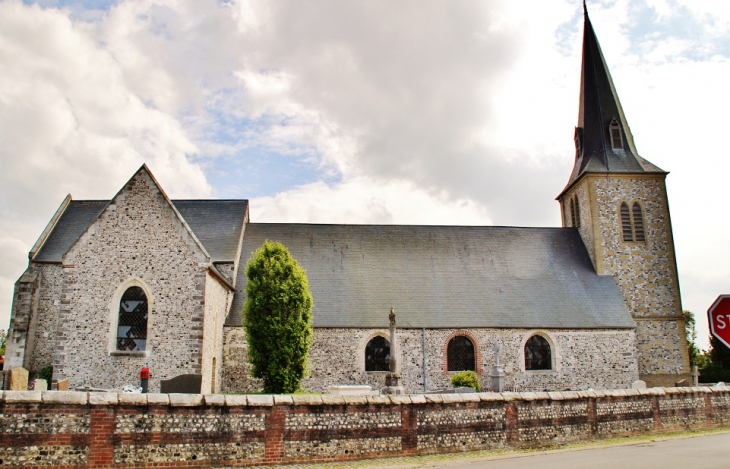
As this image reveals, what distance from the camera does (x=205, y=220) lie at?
25.4 metres

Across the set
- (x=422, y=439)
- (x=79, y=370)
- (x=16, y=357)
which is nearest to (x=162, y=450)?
(x=422, y=439)

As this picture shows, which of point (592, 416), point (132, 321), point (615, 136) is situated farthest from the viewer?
point (615, 136)

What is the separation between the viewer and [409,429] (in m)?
10.7

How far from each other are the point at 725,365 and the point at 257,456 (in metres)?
33.0

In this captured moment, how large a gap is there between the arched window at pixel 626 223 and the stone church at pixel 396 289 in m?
0.09

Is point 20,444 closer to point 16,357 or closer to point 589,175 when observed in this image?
point 16,357

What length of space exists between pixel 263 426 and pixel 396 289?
15.2 metres

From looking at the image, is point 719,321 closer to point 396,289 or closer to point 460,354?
point 460,354

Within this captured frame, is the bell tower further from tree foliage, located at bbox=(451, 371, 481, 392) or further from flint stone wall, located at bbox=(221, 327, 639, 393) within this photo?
tree foliage, located at bbox=(451, 371, 481, 392)

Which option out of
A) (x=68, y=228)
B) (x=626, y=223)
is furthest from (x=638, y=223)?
(x=68, y=228)

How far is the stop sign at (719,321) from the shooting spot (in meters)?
5.85

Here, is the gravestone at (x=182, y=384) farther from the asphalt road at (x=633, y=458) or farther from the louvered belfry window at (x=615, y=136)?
the louvered belfry window at (x=615, y=136)

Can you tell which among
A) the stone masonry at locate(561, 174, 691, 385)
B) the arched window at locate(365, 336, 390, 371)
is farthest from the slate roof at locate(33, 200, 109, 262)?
the stone masonry at locate(561, 174, 691, 385)

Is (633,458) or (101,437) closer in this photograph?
(101,437)
